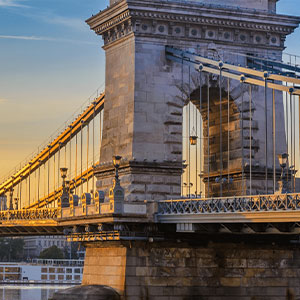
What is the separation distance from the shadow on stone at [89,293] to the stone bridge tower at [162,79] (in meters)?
6.44

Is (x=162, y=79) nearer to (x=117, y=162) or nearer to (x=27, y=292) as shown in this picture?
(x=117, y=162)

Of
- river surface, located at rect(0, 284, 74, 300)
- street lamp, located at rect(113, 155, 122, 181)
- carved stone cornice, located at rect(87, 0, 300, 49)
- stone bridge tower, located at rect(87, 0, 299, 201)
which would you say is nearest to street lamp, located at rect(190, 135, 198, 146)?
stone bridge tower, located at rect(87, 0, 299, 201)

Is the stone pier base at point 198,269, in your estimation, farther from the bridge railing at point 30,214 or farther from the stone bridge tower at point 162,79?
the bridge railing at point 30,214

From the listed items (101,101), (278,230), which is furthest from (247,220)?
(101,101)

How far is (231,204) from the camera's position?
234 ft

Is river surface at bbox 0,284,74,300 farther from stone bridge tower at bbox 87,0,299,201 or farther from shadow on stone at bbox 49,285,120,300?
shadow on stone at bbox 49,285,120,300

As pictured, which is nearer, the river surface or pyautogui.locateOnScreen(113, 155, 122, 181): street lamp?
pyautogui.locateOnScreen(113, 155, 122, 181): street lamp

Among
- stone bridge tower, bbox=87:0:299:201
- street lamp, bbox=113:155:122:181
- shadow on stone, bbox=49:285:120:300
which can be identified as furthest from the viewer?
stone bridge tower, bbox=87:0:299:201

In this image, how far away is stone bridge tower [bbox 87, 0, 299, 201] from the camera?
83375 millimetres

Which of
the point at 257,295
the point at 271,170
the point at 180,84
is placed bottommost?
the point at 257,295

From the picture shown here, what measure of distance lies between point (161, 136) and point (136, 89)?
3.53m

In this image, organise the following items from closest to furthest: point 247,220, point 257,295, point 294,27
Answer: point 247,220 < point 257,295 < point 294,27

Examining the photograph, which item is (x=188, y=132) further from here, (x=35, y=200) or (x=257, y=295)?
(x=35, y=200)

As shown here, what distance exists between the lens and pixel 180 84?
84812mm
